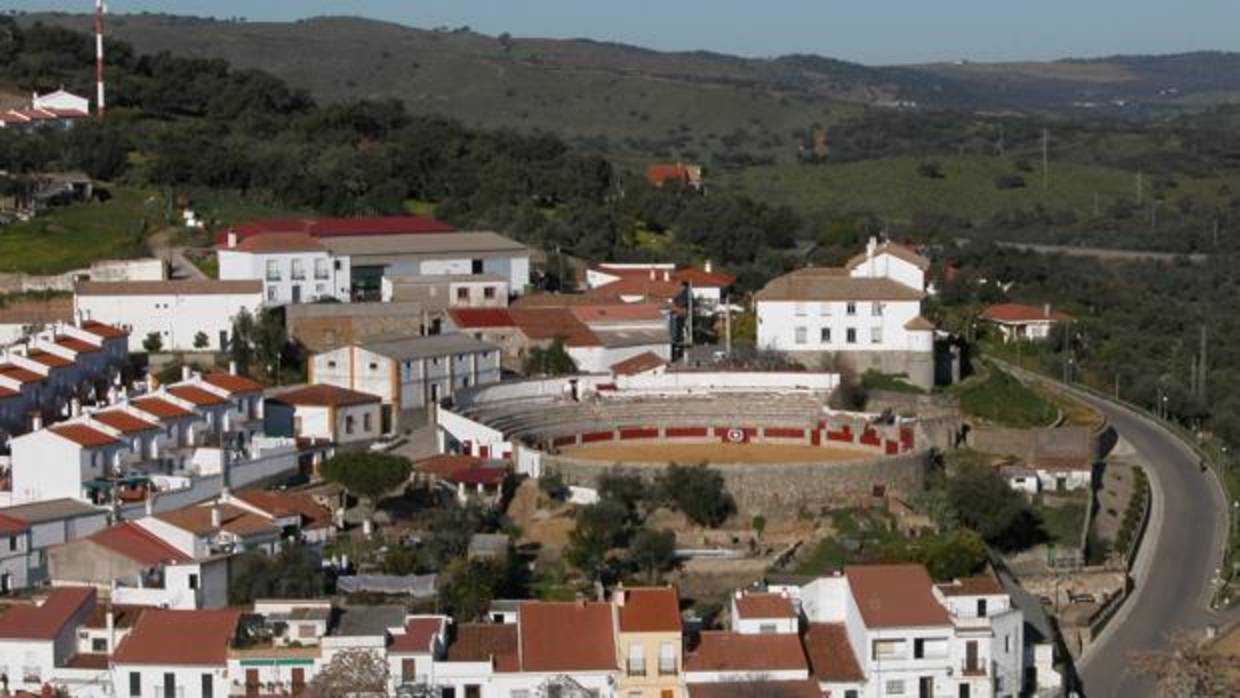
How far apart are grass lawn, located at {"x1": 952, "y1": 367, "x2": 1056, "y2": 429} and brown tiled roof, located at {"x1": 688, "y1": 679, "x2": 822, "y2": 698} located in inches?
735

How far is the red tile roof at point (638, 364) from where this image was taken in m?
52.1

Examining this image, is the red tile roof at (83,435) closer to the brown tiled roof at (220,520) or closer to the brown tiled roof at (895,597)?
the brown tiled roof at (220,520)

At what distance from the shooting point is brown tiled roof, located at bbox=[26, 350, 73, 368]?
4653cm

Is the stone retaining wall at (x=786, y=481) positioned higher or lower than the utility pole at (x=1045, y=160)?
lower

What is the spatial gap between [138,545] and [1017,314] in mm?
33183

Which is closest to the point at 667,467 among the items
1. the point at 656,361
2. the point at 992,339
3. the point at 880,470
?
the point at 880,470

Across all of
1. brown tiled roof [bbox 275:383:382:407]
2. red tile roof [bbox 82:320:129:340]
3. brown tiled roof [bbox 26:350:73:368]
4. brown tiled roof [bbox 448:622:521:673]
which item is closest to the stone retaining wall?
brown tiled roof [bbox 275:383:382:407]

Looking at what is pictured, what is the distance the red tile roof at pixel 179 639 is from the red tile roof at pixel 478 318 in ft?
66.6

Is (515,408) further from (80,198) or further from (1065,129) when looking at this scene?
(1065,129)

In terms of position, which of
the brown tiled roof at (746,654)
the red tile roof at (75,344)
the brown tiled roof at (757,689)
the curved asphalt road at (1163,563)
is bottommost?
the curved asphalt road at (1163,563)

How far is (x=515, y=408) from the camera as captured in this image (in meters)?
49.0

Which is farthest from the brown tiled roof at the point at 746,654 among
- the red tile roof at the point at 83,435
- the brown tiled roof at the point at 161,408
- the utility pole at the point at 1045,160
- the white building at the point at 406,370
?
the utility pole at the point at 1045,160

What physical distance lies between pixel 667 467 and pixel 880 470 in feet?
12.8

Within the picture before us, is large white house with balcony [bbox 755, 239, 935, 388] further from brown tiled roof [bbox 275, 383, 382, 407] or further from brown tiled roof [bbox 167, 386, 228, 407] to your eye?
brown tiled roof [bbox 167, 386, 228, 407]
